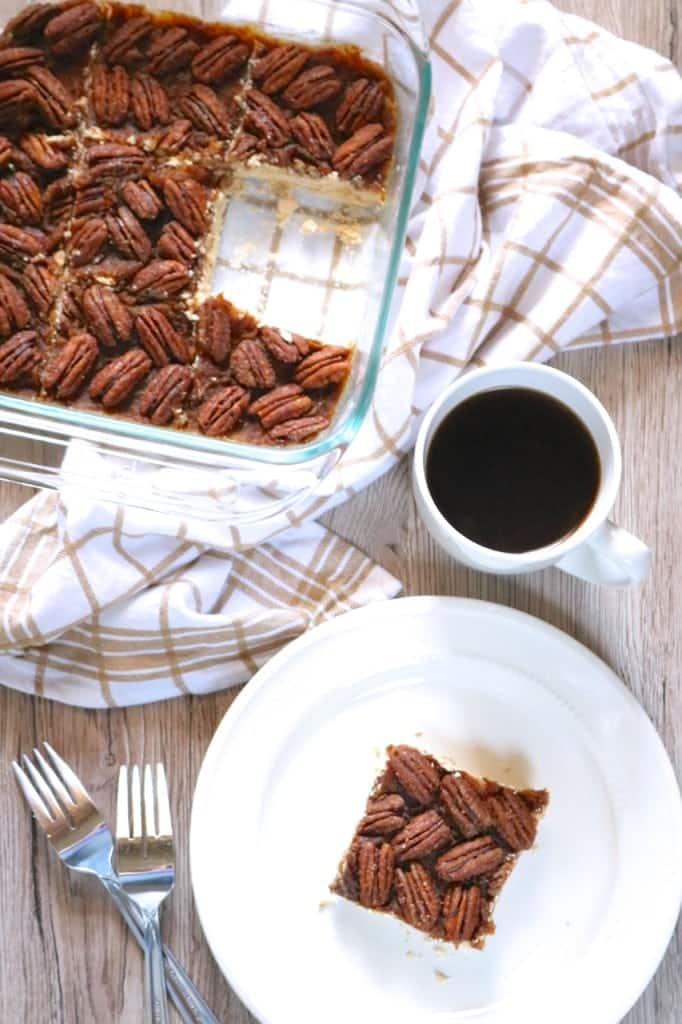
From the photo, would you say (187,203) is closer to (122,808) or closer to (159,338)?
(159,338)

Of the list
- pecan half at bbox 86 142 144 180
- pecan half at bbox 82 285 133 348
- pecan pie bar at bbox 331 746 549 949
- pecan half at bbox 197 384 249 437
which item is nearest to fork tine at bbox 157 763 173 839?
pecan pie bar at bbox 331 746 549 949

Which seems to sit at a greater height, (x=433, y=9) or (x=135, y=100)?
(x=433, y=9)

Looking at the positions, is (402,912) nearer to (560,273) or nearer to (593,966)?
(593,966)

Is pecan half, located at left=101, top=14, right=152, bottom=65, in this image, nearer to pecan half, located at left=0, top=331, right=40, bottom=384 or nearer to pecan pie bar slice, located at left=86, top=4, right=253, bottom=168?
pecan pie bar slice, located at left=86, top=4, right=253, bottom=168

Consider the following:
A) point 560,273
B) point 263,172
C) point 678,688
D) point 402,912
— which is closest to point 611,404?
point 560,273

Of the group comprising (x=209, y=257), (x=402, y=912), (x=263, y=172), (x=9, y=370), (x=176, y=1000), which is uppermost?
(x=263, y=172)

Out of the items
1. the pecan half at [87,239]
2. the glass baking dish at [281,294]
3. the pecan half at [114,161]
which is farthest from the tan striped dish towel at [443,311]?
the pecan half at [114,161]

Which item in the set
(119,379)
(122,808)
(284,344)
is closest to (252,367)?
(284,344)
